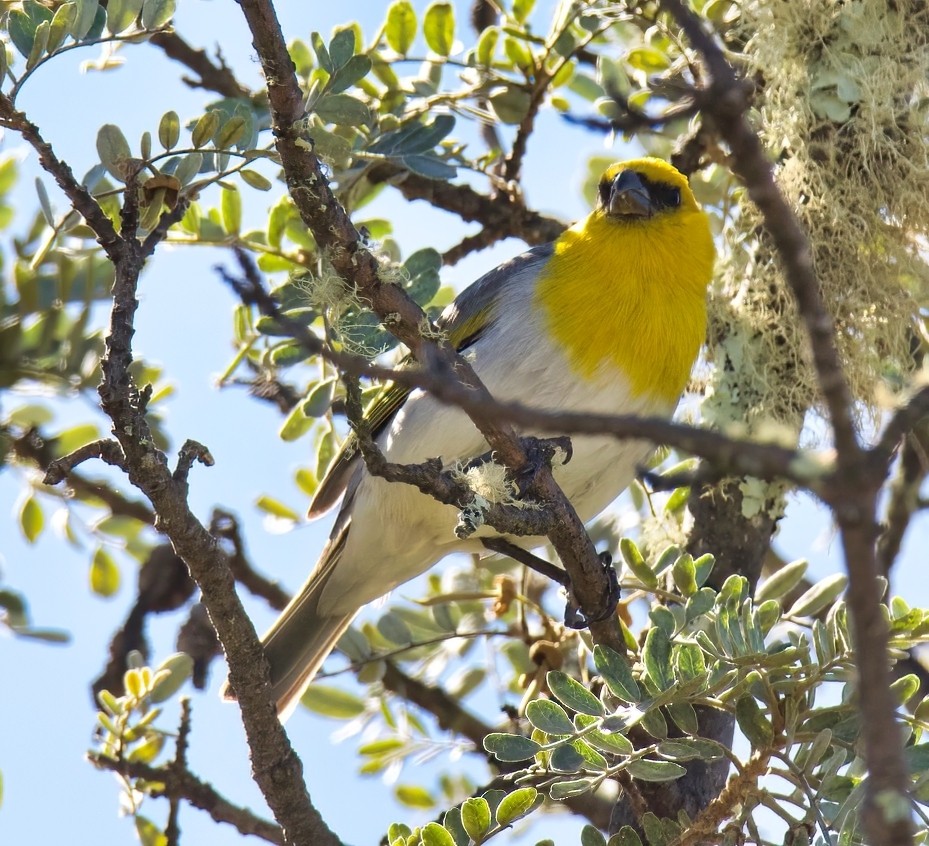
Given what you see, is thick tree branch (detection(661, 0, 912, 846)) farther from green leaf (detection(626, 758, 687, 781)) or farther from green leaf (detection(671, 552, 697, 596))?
green leaf (detection(671, 552, 697, 596))

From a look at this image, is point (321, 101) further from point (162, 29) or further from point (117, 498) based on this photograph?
point (117, 498)

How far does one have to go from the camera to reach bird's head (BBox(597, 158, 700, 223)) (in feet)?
11.8

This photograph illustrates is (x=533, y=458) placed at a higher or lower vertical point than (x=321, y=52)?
lower

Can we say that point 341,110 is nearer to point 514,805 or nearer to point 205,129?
point 205,129

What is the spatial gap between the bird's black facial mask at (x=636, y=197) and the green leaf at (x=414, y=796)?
1917mm

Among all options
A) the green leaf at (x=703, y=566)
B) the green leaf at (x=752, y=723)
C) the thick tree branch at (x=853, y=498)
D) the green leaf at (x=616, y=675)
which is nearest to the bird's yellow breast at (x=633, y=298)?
the green leaf at (x=703, y=566)

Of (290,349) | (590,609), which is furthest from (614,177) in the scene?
(590,609)

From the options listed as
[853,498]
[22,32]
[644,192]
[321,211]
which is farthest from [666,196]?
[853,498]

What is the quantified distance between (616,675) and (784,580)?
988 mm

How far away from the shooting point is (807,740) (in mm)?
2352

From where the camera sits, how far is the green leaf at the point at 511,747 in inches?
89.9

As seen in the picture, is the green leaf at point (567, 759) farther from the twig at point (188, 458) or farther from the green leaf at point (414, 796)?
the green leaf at point (414, 796)

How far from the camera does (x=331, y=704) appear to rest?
12.3 ft

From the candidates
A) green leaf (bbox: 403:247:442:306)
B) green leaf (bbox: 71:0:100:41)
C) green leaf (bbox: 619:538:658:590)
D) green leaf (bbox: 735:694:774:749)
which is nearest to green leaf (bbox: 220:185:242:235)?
green leaf (bbox: 403:247:442:306)
